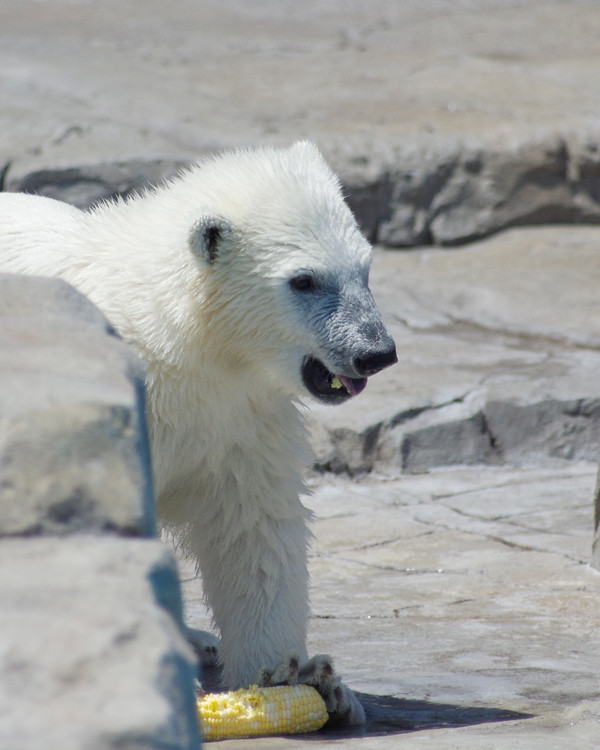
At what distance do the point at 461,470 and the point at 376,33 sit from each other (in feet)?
19.8

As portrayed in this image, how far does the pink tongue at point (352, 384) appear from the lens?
269 cm

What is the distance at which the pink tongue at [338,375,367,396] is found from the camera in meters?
2.69

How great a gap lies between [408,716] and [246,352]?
0.87 meters

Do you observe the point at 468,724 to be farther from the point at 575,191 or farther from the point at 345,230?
the point at 575,191

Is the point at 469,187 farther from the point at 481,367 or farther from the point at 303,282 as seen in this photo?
the point at 303,282

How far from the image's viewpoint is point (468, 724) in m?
2.35

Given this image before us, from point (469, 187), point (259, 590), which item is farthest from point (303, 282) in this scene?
point (469, 187)

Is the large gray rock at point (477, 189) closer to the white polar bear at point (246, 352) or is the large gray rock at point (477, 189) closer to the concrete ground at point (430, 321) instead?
the concrete ground at point (430, 321)

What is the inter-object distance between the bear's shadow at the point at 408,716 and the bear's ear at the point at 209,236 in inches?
41.2

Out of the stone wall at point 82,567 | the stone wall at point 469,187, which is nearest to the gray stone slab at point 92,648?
the stone wall at point 82,567

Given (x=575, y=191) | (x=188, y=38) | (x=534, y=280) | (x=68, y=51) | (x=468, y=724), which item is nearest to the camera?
(x=468, y=724)

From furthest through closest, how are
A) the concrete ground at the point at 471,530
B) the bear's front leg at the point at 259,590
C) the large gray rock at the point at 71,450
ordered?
the bear's front leg at the point at 259,590 < the concrete ground at the point at 471,530 < the large gray rock at the point at 71,450

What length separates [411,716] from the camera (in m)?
2.48

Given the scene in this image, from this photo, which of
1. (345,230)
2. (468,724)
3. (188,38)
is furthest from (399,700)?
(188,38)
